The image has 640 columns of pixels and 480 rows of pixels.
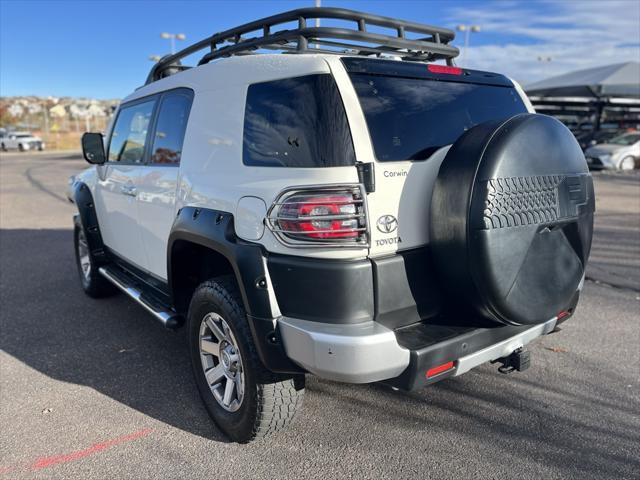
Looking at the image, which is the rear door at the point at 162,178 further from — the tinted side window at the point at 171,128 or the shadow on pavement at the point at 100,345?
the shadow on pavement at the point at 100,345

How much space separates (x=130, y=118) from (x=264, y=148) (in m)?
2.27

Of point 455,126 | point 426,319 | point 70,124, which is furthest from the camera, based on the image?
point 70,124

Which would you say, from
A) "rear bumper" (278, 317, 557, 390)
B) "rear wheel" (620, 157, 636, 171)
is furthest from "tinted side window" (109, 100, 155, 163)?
"rear wheel" (620, 157, 636, 171)

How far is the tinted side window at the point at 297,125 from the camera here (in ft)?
7.41

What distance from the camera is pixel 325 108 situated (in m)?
2.31

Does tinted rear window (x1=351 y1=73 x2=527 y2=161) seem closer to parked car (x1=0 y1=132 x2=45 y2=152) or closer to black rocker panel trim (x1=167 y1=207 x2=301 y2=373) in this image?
black rocker panel trim (x1=167 y1=207 x2=301 y2=373)

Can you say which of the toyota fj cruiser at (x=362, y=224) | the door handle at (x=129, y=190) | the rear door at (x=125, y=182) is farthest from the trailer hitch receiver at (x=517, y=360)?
the door handle at (x=129, y=190)

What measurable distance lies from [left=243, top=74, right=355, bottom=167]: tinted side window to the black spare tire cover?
530 mm

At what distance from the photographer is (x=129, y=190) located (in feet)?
12.7

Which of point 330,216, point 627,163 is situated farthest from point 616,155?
point 330,216

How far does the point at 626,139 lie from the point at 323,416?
20180 mm

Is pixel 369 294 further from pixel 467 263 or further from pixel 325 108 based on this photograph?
pixel 325 108

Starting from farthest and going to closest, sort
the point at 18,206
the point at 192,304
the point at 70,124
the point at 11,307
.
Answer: the point at 70,124 → the point at 18,206 → the point at 11,307 → the point at 192,304

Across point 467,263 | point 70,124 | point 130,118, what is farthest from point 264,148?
point 70,124
